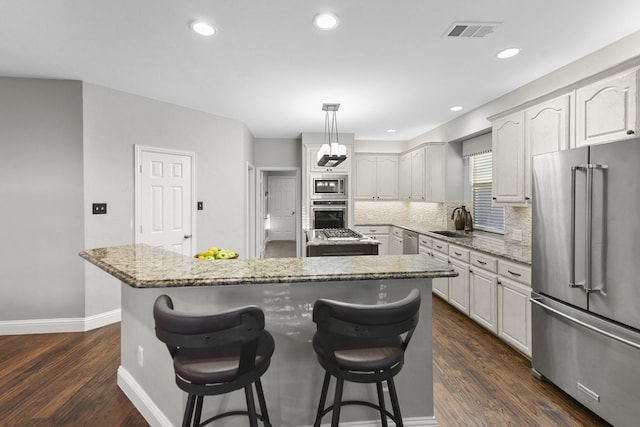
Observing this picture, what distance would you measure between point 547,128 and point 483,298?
1.71 metres

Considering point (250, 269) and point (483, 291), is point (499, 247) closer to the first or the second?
point (483, 291)

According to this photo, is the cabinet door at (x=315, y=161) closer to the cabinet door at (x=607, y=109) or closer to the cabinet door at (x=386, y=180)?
the cabinet door at (x=386, y=180)

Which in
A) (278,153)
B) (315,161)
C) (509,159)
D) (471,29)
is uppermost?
(471,29)

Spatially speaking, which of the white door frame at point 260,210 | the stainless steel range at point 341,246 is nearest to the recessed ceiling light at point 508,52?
the stainless steel range at point 341,246

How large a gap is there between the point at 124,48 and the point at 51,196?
176 cm

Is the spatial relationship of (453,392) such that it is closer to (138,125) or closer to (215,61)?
(215,61)

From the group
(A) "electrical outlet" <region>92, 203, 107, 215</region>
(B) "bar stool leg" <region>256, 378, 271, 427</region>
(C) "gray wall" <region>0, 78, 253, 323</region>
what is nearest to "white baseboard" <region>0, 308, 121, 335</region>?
(C) "gray wall" <region>0, 78, 253, 323</region>

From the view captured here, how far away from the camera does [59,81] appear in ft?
10.6

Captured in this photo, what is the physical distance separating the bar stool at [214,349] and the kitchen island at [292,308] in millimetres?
266

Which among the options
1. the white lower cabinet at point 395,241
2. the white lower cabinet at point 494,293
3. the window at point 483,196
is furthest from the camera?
the white lower cabinet at point 395,241

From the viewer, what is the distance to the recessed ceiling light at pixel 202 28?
221 centimetres

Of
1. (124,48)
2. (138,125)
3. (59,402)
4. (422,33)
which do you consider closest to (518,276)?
(422,33)

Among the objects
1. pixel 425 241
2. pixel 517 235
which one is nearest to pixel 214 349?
pixel 517 235

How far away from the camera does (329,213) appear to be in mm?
5781
